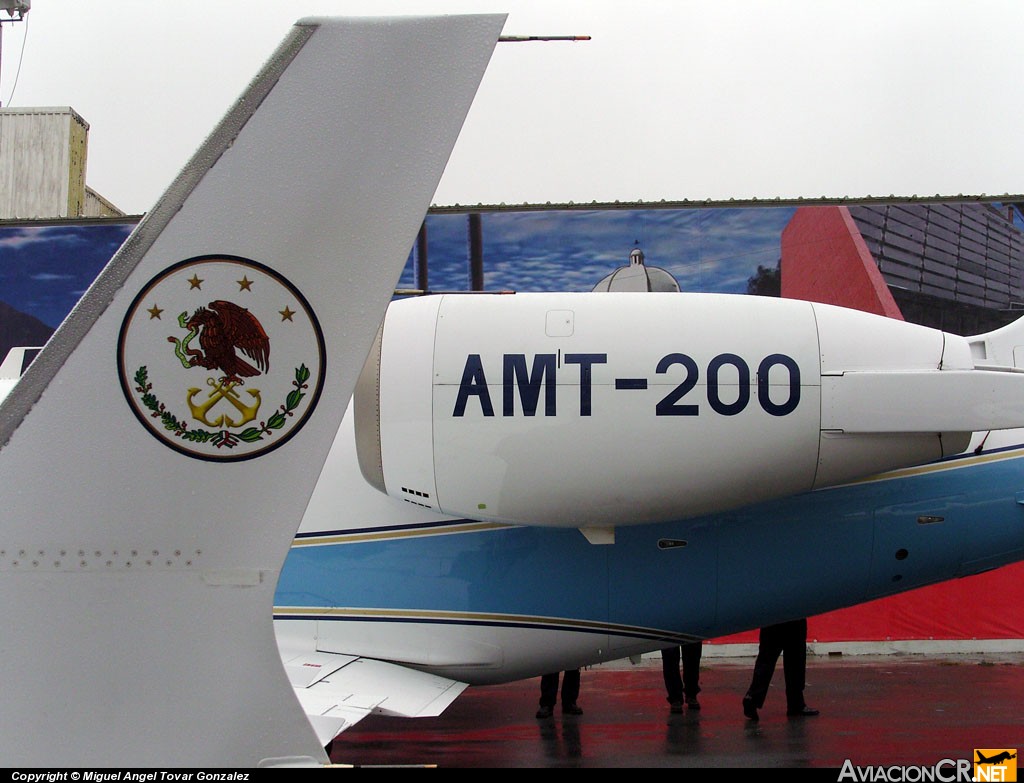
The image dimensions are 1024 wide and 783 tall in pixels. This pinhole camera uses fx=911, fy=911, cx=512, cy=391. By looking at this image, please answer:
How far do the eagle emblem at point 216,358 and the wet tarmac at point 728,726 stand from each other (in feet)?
16.7

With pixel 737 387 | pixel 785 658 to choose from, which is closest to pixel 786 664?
pixel 785 658

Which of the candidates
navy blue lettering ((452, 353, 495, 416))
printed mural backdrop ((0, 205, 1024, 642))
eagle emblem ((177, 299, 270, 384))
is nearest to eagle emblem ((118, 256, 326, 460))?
eagle emblem ((177, 299, 270, 384))

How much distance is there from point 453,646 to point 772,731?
3.84 m

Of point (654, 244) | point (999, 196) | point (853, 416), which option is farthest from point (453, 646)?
point (999, 196)

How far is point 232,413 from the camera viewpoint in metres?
2.74

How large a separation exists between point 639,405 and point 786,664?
520 centimetres

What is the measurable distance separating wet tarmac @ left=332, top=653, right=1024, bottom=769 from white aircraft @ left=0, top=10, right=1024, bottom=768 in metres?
1.74

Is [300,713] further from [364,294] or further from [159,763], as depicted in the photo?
[364,294]

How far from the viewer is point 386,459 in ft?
17.3

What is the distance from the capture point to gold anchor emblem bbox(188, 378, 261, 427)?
8.98ft

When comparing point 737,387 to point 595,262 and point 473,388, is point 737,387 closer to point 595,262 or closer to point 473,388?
point 473,388

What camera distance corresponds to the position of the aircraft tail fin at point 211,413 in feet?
8.92

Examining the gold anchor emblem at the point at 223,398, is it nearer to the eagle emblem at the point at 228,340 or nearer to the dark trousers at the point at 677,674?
the eagle emblem at the point at 228,340

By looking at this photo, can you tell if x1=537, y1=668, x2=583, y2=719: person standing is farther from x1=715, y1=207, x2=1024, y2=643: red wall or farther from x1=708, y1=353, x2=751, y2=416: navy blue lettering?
x1=708, y1=353, x2=751, y2=416: navy blue lettering
